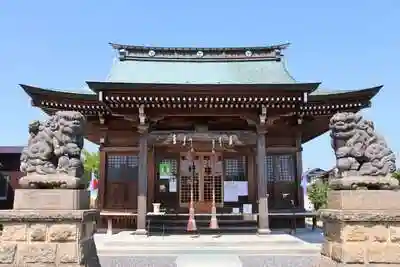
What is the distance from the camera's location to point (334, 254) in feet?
19.9

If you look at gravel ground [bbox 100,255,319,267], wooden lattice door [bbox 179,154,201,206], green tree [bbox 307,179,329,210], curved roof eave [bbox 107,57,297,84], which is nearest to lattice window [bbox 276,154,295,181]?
wooden lattice door [bbox 179,154,201,206]

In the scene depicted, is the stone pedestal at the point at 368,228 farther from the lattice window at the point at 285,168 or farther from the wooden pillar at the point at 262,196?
the lattice window at the point at 285,168

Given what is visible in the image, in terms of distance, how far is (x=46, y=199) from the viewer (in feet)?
19.6

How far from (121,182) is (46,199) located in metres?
8.72

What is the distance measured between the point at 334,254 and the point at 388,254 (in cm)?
82

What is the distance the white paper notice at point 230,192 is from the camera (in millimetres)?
14438

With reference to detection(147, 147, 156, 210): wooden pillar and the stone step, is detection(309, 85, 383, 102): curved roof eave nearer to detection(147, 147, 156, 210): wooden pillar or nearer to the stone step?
the stone step

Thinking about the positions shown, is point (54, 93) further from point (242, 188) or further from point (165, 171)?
point (242, 188)

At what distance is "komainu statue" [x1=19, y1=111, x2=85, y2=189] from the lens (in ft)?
19.9

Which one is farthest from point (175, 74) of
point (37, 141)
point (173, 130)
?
point (37, 141)

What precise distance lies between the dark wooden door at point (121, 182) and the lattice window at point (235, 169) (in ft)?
12.3

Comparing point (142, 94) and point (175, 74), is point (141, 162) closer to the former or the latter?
point (142, 94)

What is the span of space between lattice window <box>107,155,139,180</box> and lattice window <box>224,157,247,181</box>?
3.75 m

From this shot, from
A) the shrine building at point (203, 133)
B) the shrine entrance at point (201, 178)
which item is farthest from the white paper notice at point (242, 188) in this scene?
the shrine entrance at point (201, 178)
